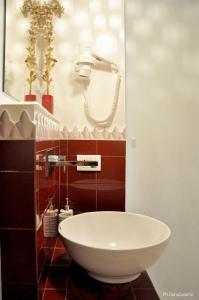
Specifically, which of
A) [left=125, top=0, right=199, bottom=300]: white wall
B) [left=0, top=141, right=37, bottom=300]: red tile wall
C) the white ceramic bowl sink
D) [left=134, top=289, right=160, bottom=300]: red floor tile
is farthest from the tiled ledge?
[left=134, top=289, right=160, bottom=300]: red floor tile

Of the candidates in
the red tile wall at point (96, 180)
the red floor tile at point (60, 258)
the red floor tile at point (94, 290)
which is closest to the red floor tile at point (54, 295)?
the red floor tile at point (94, 290)

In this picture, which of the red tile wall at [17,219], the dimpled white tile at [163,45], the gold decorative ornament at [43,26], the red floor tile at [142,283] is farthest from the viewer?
the gold decorative ornament at [43,26]

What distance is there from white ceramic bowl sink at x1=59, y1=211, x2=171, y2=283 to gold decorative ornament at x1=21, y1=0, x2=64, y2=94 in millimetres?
822

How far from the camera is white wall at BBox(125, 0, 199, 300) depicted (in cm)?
96

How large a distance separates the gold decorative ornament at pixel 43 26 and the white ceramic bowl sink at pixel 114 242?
82cm

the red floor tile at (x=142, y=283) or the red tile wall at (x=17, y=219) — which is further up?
the red tile wall at (x=17, y=219)

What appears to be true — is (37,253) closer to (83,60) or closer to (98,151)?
(98,151)

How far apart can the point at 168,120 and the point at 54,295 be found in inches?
30.9

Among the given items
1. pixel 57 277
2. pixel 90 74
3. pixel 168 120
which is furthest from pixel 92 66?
pixel 57 277

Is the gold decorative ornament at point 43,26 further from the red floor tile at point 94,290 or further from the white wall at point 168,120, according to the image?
the red floor tile at point 94,290

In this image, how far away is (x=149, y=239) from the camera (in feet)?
3.21

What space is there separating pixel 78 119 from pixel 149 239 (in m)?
0.82

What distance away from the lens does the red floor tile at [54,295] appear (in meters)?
0.77

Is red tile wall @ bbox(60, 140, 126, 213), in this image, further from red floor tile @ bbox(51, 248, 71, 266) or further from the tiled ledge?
the tiled ledge
